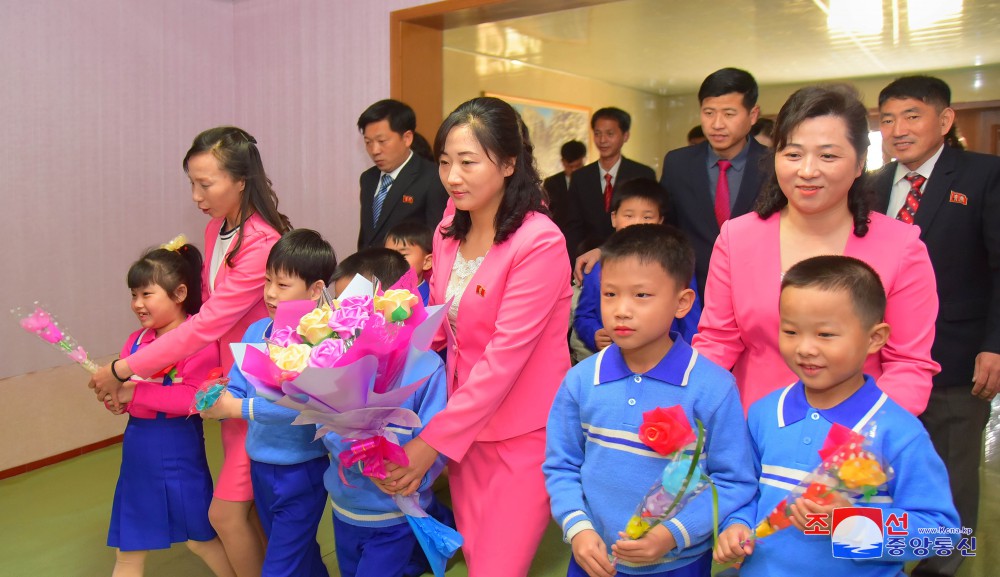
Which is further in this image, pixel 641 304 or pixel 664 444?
pixel 641 304

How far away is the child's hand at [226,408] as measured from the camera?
209 cm

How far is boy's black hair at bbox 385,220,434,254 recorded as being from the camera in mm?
2998

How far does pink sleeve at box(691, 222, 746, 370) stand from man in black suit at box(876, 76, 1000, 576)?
1.19 meters

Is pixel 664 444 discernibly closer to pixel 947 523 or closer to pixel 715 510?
pixel 715 510

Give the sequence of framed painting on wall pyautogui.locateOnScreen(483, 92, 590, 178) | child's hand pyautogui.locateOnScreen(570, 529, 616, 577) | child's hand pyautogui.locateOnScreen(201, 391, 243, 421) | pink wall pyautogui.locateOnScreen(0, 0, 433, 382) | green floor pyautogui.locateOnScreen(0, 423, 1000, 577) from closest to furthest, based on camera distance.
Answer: child's hand pyautogui.locateOnScreen(570, 529, 616, 577) < child's hand pyautogui.locateOnScreen(201, 391, 243, 421) < green floor pyautogui.locateOnScreen(0, 423, 1000, 577) < pink wall pyautogui.locateOnScreen(0, 0, 433, 382) < framed painting on wall pyautogui.locateOnScreen(483, 92, 590, 178)

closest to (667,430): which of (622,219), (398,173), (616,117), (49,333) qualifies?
(622,219)

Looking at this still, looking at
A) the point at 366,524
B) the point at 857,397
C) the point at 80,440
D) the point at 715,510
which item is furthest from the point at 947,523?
the point at 80,440

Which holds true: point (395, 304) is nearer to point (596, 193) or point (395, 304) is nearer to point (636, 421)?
point (636, 421)

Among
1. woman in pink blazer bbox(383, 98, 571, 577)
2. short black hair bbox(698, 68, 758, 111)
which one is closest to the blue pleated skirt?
woman in pink blazer bbox(383, 98, 571, 577)

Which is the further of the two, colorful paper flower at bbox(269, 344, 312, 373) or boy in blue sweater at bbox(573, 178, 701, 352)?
boy in blue sweater at bbox(573, 178, 701, 352)

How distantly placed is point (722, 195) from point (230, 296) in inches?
68.7

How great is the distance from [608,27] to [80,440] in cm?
457

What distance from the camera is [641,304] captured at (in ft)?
5.28

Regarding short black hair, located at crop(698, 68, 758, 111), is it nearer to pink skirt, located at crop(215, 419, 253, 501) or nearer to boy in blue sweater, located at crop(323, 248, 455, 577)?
boy in blue sweater, located at crop(323, 248, 455, 577)
